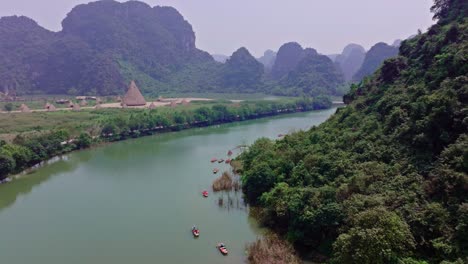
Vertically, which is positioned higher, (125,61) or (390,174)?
(125,61)

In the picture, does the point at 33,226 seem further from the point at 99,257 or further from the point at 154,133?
the point at 154,133

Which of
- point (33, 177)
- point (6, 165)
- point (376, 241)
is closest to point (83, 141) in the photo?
point (33, 177)

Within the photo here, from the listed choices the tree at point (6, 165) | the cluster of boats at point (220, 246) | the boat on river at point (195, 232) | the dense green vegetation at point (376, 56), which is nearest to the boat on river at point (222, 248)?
the cluster of boats at point (220, 246)

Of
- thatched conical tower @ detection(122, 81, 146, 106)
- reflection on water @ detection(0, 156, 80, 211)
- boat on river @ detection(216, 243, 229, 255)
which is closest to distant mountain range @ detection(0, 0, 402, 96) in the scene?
thatched conical tower @ detection(122, 81, 146, 106)

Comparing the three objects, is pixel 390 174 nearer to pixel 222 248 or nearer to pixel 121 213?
pixel 222 248

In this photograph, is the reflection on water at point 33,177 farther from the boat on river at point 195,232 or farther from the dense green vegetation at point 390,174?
the dense green vegetation at point 390,174

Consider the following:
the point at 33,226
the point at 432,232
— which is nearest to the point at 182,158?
the point at 33,226
